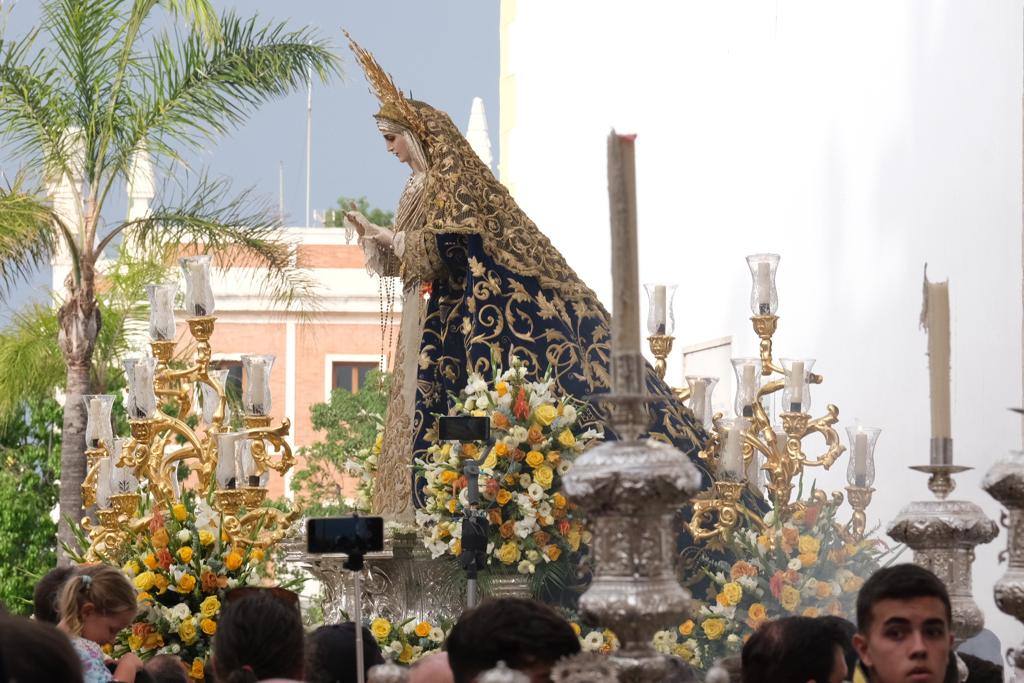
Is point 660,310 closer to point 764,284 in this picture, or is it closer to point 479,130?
point 764,284

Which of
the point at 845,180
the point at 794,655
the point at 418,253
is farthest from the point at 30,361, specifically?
the point at 794,655

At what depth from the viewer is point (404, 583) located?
285 inches

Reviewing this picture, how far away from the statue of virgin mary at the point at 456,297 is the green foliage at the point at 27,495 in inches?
549

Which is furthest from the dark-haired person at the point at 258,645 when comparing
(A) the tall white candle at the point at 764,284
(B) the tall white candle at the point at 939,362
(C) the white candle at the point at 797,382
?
(C) the white candle at the point at 797,382

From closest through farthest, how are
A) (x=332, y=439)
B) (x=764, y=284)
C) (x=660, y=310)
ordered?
(x=764, y=284)
(x=660, y=310)
(x=332, y=439)

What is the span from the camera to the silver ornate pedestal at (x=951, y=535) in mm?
3355

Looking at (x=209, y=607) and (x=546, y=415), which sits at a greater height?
(x=546, y=415)

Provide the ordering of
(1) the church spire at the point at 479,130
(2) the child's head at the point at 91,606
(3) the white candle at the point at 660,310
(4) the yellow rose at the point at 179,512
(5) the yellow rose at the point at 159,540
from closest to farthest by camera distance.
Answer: (2) the child's head at the point at 91,606, (5) the yellow rose at the point at 159,540, (4) the yellow rose at the point at 179,512, (3) the white candle at the point at 660,310, (1) the church spire at the point at 479,130

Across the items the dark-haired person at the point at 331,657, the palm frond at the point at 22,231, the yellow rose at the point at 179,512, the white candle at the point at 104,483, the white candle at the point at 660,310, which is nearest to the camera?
the dark-haired person at the point at 331,657

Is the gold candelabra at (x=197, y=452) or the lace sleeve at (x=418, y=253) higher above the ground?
the lace sleeve at (x=418, y=253)

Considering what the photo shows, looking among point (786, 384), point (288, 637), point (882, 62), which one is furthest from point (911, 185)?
point (288, 637)

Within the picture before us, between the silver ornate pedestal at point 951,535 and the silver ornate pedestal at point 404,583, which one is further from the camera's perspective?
the silver ornate pedestal at point 404,583

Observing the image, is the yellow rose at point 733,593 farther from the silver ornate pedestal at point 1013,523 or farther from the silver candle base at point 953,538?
the silver ornate pedestal at point 1013,523

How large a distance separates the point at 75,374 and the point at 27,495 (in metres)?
8.15
